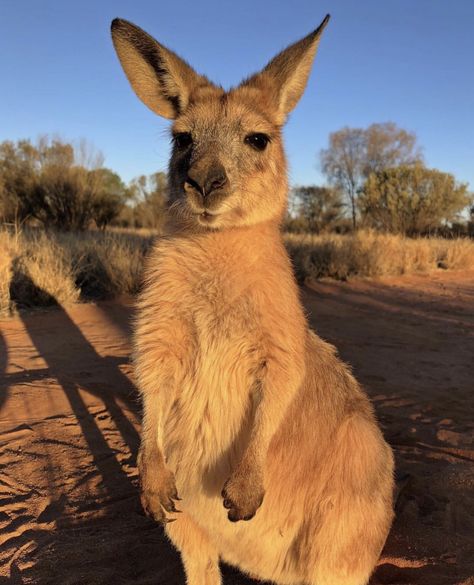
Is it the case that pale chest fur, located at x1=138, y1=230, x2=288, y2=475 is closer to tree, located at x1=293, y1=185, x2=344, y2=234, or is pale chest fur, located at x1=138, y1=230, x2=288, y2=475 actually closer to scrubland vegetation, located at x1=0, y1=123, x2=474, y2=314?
scrubland vegetation, located at x1=0, y1=123, x2=474, y2=314

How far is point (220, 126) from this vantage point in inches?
107

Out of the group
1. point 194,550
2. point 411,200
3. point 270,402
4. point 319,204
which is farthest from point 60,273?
point 319,204

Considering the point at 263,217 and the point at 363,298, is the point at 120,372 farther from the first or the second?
the point at 363,298

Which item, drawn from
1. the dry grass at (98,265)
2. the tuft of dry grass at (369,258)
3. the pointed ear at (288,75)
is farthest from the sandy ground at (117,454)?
the tuft of dry grass at (369,258)

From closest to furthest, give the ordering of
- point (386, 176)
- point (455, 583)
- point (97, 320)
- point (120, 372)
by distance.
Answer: point (455, 583), point (120, 372), point (97, 320), point (386, 176)

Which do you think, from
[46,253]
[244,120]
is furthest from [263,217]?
[46,253]

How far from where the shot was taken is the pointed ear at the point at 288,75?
111 inches

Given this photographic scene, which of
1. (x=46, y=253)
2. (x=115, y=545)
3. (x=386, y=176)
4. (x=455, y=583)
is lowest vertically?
(x=115, y=545)

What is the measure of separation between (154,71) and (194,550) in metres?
2.67

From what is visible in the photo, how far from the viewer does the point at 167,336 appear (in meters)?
2.35

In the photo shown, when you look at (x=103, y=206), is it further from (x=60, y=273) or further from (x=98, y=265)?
(x=60, y=273)

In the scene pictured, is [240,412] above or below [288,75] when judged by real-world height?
below

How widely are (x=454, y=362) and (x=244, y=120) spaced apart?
16.5ft

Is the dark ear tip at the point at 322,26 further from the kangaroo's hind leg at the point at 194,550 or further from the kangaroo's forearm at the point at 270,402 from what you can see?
the kangaroo's hind leg at the point at 194,550
